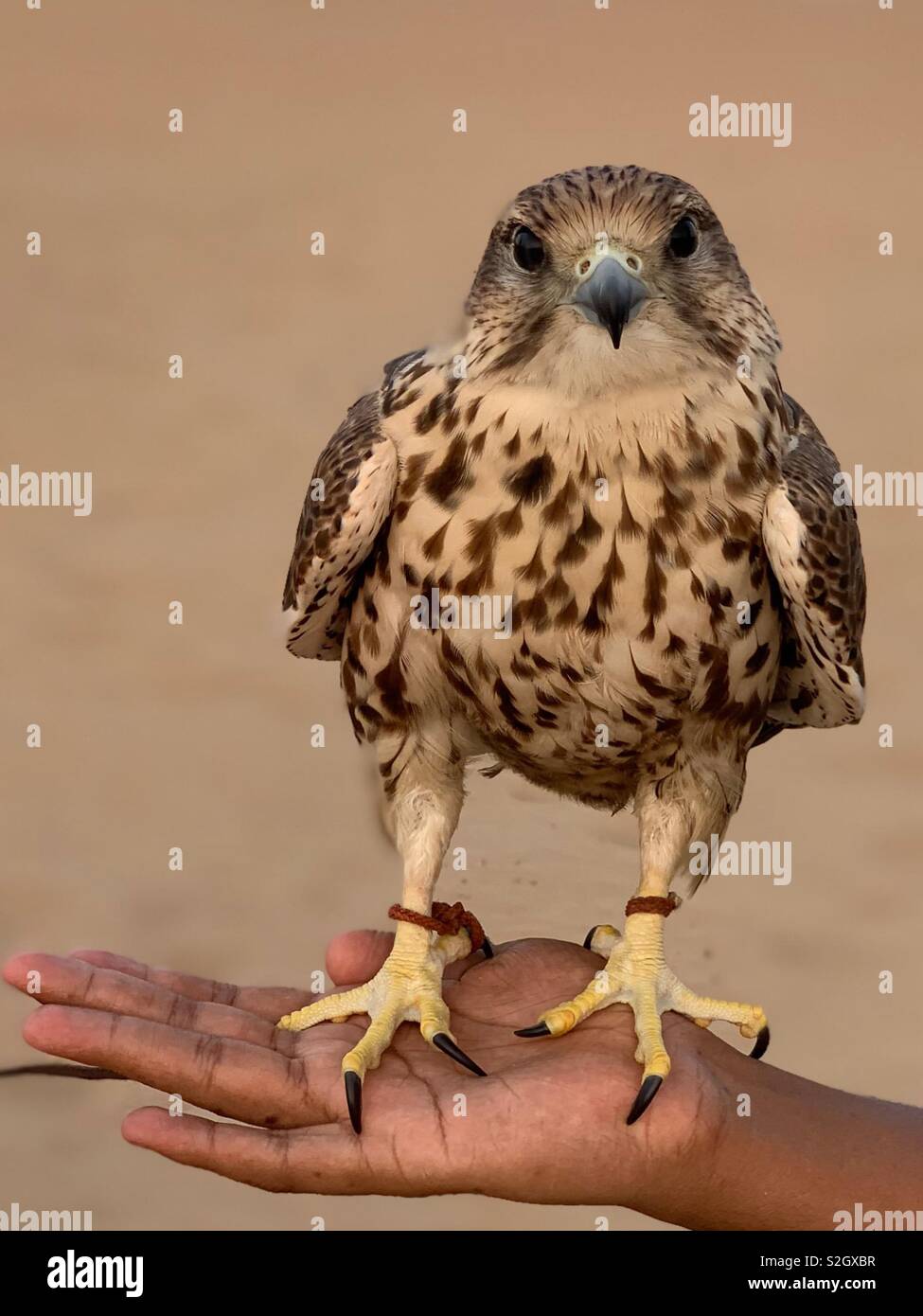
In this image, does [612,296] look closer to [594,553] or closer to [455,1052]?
[594,553]

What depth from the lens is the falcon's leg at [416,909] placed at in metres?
3.14

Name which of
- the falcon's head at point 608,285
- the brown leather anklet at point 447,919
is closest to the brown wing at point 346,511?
the falcon's head at point 608,285

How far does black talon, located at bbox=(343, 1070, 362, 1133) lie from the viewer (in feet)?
9.25

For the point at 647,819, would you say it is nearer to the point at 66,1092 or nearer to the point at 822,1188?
the point at 822,1188

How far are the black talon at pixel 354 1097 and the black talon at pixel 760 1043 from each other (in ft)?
2.78

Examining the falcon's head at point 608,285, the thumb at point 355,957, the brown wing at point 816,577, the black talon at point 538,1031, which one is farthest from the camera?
the thumb at point 355,957

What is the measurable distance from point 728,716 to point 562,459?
2.07 ft

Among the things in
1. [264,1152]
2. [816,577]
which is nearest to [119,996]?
[264,1152]

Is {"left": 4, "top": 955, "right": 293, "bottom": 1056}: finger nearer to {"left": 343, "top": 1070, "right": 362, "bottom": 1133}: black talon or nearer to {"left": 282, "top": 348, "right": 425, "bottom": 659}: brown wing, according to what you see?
{"left": 343, "top": 1070, "right": 362, "bottom": 1133}: black talon

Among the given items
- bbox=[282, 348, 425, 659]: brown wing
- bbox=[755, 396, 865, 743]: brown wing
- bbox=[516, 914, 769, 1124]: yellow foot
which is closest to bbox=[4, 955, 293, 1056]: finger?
bbox=[516, 914, 769, 1124]: yellow foot

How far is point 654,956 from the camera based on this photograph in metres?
3.18

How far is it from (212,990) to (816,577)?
4.72 feet

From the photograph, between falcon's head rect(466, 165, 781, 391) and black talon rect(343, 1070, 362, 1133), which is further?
black talon rect(343, 1070, 362, 1133)

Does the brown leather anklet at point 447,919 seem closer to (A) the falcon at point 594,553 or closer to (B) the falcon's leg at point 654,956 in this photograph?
(A) the falcon at point 594,553
